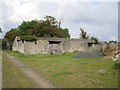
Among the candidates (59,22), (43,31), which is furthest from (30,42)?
(59,22)

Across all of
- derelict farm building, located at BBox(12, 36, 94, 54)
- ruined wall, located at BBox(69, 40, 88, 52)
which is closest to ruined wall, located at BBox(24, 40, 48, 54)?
derelict farm building, located at BBox(12, 36, 94, 54)

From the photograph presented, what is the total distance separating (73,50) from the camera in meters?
40.0

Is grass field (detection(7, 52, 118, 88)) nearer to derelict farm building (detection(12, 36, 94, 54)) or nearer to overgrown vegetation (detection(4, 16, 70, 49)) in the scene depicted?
derelict farm building (detection(12, 36, 94, 54))

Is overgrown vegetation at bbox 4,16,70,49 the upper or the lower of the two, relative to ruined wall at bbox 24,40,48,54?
upper

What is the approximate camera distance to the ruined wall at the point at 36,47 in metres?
34.8

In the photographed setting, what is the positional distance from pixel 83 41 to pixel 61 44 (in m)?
5.94

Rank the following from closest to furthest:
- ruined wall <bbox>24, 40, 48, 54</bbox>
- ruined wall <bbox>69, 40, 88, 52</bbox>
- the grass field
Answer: the grass field, ruined wall <bbox>24, 40, 48, 54</bbox>, ruined wall <bbox>69, 40, 88, 52</bbox>

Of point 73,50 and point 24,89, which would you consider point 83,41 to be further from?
point 24,89

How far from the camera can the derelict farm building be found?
35031 mm

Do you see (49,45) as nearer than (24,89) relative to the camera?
No

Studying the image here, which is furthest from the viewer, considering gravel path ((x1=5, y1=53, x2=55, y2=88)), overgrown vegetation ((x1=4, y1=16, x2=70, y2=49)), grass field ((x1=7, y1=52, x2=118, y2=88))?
overgrown vegetation ((x1=4, y1=16, x2=70, y2=49))

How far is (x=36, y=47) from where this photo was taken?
35.6m

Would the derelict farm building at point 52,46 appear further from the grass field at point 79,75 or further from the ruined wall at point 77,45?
the grass field at point 79,75

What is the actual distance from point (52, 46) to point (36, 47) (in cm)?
355
